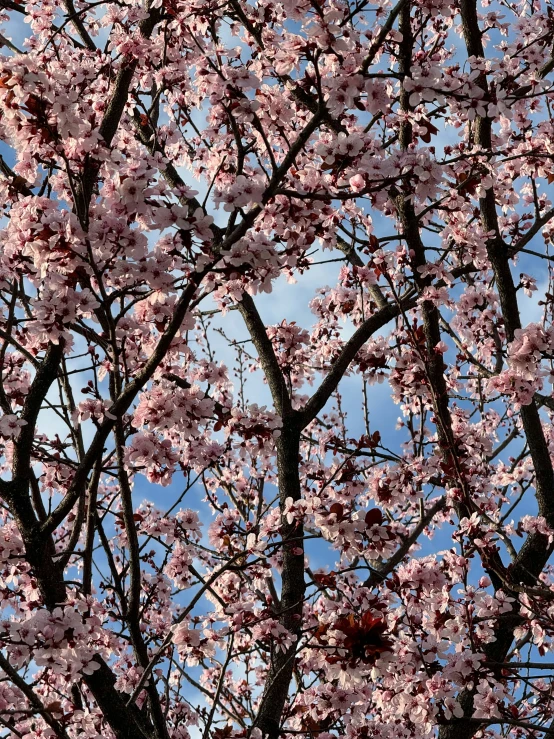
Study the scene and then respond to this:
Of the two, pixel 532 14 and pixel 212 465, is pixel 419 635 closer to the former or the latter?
pixel 212 465

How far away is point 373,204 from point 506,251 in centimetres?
229

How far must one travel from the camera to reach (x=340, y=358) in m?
5.23

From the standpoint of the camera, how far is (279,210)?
3.60 meters

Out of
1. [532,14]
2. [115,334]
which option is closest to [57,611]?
[115,334]

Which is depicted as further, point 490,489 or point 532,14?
point 532,14

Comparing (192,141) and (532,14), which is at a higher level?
(532,14)

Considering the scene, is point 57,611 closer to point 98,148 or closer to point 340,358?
point 98,148

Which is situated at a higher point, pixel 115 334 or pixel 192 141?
pixel 192 141

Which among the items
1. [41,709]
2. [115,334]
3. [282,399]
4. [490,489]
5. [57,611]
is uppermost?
[282,399]

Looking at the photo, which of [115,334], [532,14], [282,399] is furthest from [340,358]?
[532,14]

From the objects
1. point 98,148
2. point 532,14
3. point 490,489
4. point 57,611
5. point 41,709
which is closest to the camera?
point 41,709

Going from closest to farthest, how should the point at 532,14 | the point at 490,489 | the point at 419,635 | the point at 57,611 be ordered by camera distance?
1. the point at 57,611
2. the point at 419,635
3. the point at 490,489
4. the point at 532,14

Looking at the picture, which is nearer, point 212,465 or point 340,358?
point 212,465

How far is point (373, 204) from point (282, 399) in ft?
6.54
